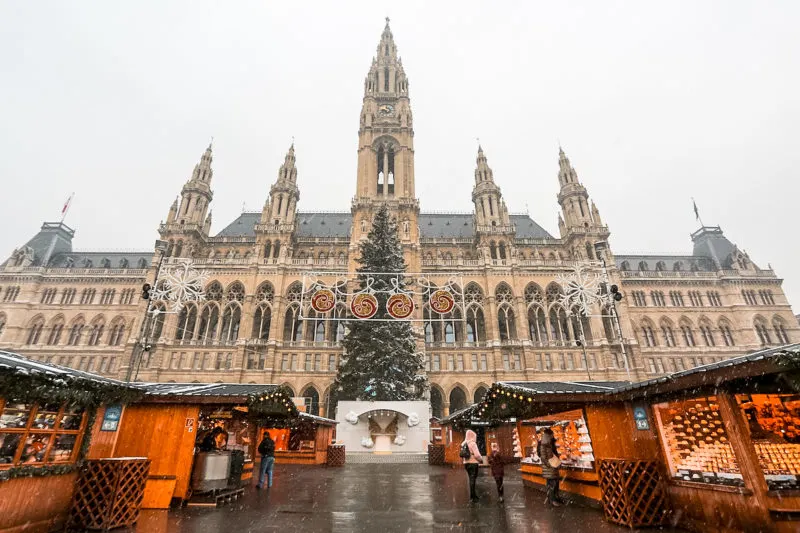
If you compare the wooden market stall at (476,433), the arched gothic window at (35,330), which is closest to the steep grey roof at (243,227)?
the arched gothic window at (35,330)

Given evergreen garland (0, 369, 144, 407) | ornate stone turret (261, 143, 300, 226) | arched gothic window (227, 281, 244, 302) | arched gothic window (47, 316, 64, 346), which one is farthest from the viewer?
ornate stone turret (261, 143, 300, 226)

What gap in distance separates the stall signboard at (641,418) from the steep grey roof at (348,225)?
3767 cm

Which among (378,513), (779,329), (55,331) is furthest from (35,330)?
(779,329)

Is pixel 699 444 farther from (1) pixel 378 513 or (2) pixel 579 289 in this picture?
(2) pixel 579 289

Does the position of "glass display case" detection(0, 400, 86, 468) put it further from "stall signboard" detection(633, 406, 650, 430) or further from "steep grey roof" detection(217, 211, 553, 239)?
"steep grey roof" detection(217, 211, 553, 239)

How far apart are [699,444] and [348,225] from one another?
43.7 meters

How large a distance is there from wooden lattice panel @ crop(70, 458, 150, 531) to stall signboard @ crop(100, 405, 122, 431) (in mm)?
1013

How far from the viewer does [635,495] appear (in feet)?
23.8

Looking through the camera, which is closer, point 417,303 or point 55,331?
point 417,303

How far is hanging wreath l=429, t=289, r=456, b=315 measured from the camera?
58.0ft

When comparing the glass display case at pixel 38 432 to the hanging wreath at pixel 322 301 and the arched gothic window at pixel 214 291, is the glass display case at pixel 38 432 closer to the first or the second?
the hanging wreath at pixel 322 301

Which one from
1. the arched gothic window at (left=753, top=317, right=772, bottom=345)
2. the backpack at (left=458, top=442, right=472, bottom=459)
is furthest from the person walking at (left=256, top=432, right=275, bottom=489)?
the arched gothic window at (left=753, top=317, right=772, bottom=345)

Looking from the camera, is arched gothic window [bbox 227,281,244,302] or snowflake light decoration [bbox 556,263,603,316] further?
arched gothic window [bbox 227,281,244,302]

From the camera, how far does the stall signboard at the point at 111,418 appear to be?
8195mm
